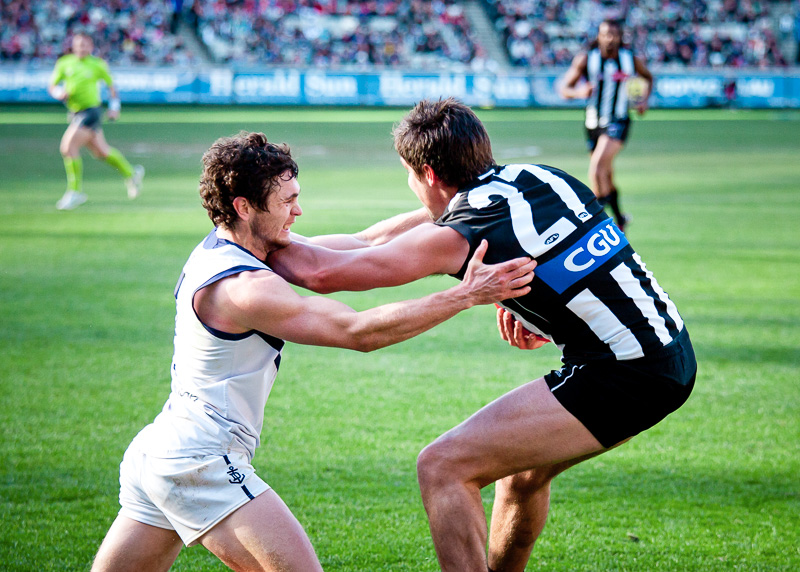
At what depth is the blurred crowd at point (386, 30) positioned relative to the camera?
3853cm

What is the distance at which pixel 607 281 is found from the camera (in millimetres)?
3182

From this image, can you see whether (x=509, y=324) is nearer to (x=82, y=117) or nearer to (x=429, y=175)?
(x=429, y=175)

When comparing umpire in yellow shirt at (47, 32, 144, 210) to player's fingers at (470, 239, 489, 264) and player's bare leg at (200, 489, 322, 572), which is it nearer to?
player's bare leg at (200, 489, 322, 572)

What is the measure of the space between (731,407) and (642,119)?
2923cm

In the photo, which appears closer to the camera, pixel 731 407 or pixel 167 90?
pixel 731 407

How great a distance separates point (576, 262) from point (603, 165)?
9.14 metres

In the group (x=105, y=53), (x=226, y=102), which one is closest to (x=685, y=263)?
(x=226, y=102)

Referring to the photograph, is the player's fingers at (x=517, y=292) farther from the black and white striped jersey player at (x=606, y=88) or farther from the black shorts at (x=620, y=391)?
the black and white striped jersey player at (x=606, y=88)

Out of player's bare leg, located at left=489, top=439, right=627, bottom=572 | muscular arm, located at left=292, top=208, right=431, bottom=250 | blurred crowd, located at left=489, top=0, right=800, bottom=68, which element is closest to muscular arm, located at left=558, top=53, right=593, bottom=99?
muscular arm, located at left=292, top=208, right=431, bottom=250

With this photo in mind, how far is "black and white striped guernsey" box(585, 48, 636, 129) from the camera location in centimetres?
1245

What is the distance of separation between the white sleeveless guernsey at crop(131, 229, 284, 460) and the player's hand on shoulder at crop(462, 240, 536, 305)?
2.36ft

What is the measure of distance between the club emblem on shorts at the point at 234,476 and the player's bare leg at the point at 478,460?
0.67m

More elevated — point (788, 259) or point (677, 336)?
point (677, 336)

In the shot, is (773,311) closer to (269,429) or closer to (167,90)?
(269,429)
